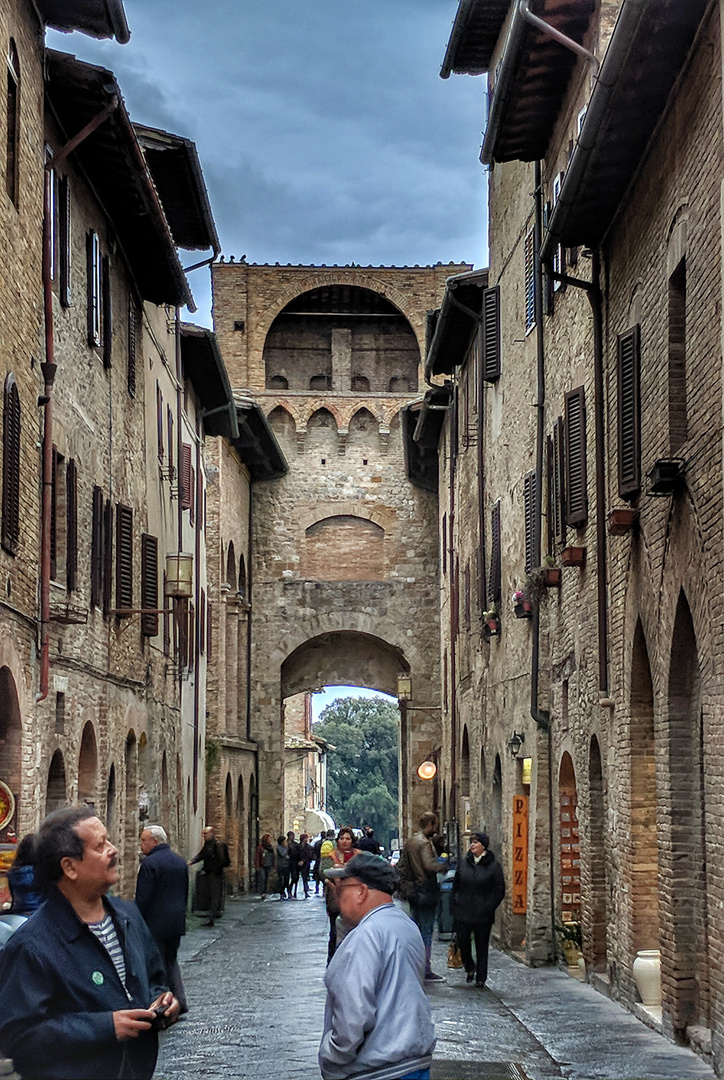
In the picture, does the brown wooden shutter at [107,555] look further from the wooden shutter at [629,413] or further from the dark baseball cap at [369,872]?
the dark baseball cap at [369,872]

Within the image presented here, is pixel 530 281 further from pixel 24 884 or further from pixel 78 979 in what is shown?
pixel 78 979

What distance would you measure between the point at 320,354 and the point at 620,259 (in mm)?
25871

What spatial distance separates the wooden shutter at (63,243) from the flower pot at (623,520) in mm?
6140

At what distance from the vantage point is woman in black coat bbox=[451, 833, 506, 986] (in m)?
14.2

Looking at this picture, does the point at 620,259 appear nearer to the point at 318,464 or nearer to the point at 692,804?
the point at 692,804

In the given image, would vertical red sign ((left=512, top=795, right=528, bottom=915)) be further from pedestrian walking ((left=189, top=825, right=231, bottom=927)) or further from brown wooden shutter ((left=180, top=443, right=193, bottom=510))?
brown wooden shutter ((left=180, top=443, right=193, bottom=510))

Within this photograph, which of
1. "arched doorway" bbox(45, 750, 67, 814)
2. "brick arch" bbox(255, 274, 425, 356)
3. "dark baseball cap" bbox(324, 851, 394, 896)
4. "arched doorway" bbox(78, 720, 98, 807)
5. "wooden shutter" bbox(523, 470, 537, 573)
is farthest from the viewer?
"brick arch" bbox(255, 274, 425, 356)

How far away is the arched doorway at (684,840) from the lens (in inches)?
433

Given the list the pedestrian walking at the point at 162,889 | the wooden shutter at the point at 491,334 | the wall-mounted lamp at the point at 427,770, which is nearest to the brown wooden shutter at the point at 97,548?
the wooden shutter at the point at 491,334

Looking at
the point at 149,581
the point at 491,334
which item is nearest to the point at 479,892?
the point at 149,581

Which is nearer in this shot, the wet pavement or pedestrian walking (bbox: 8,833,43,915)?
pedestrian walking (bbox: 8,833,43,915)

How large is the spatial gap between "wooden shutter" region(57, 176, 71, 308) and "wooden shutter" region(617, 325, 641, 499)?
18.7 feet

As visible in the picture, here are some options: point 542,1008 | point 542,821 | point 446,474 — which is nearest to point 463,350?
point 446,474

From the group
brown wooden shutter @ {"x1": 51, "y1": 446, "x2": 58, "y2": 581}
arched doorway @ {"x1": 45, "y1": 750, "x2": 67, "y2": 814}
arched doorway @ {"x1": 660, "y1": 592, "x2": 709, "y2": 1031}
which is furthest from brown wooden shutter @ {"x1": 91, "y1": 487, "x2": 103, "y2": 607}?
arched doorway @ {"x1": 660, "y1": 592, "x2": 709, "y2": 1031}
